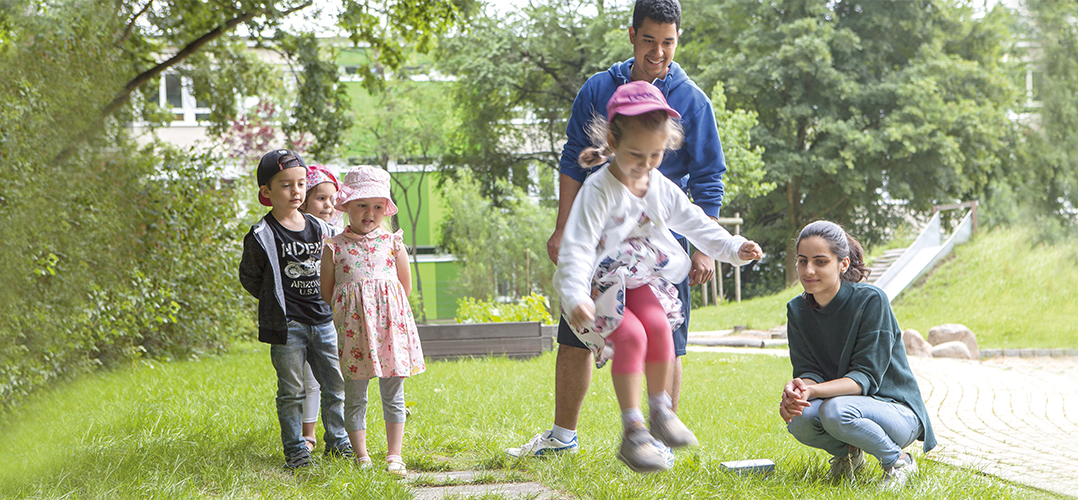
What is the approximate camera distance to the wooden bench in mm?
9359

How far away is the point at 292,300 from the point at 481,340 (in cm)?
560

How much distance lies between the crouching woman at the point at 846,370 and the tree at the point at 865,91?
20061 millimetres

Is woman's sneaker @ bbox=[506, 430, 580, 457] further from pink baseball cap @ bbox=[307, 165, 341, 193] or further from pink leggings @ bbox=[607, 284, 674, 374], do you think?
pink baseball cap @ bbox=[307, 165, 341, 193]

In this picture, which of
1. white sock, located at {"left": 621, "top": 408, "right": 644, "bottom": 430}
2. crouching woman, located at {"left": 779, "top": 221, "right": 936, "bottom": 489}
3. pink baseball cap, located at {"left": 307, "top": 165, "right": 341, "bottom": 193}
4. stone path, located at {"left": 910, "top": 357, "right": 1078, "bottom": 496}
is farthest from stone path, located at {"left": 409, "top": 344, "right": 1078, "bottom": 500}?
pink baseball cap, located at {"left": 307, "top": 165, "right": 341, "bottom": 193}

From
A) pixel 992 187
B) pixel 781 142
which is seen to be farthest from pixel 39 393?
pixel 992 187

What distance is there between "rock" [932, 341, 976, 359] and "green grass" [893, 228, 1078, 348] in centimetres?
146

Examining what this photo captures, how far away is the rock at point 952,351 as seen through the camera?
453 inches

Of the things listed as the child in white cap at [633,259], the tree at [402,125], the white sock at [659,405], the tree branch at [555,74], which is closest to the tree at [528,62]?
the tree branch at [555,74]

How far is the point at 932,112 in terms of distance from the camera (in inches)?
882

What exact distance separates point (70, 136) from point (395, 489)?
8.47 feet

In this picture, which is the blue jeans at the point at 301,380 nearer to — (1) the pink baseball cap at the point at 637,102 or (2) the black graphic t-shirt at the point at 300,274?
(2) the black graphic t-shirt at the point at 300,274

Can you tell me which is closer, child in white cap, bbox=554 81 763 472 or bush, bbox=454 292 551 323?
child in white cap, bbox=554 81 763 472

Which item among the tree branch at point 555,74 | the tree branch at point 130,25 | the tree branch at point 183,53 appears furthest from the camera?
the tree branch at point 555,74

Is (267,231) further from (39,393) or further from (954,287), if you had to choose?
(954,287)
